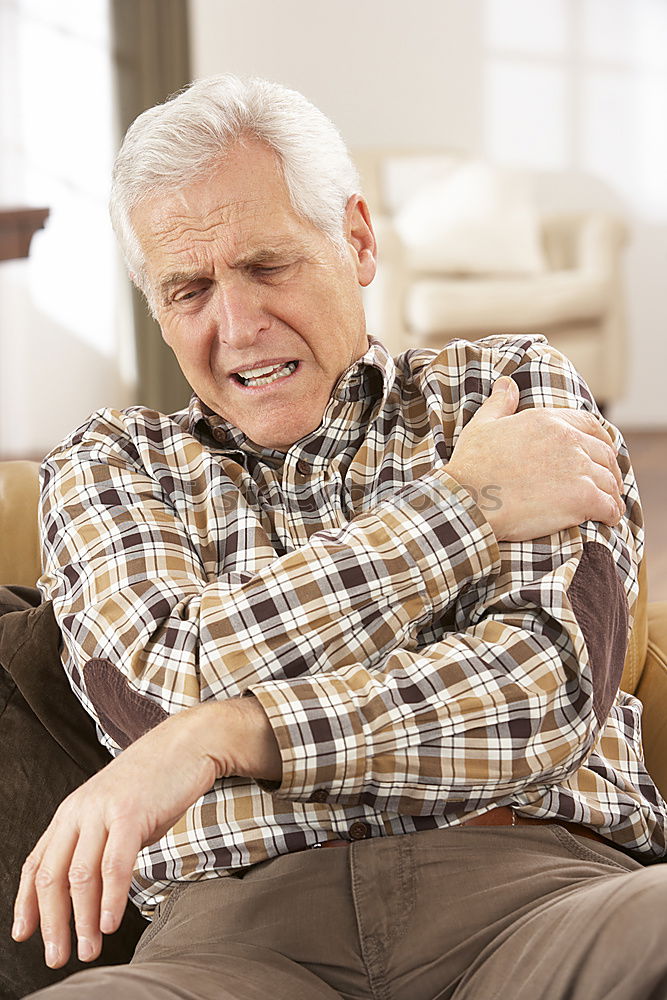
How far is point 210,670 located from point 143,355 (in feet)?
16.3

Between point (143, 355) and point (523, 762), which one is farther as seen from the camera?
point (143, 355)

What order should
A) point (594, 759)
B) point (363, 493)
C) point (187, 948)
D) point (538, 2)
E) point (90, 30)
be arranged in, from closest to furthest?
point (187, 948) < point (594, 759) < point (363, 493) < point (90, 30) < point (538, 2)

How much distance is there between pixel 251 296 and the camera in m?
1.33

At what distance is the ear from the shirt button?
2.15 ft

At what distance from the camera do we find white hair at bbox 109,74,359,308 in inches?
50.9

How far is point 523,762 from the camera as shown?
3.54ft

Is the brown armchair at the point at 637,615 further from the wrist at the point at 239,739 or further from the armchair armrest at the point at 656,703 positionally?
the wrist at the point at 239,739

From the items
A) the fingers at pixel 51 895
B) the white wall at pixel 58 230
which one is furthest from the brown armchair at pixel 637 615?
the white wall at pixel 58 230

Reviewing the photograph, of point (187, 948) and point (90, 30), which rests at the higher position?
point (90, 30)

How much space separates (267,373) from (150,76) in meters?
4.97

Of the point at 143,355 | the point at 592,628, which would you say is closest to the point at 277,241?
the point at 592,628

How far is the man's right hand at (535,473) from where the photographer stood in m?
1.16

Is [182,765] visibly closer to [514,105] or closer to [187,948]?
[187,948]

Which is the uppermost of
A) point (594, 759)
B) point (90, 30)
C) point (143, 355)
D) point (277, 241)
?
point (90, 30)
